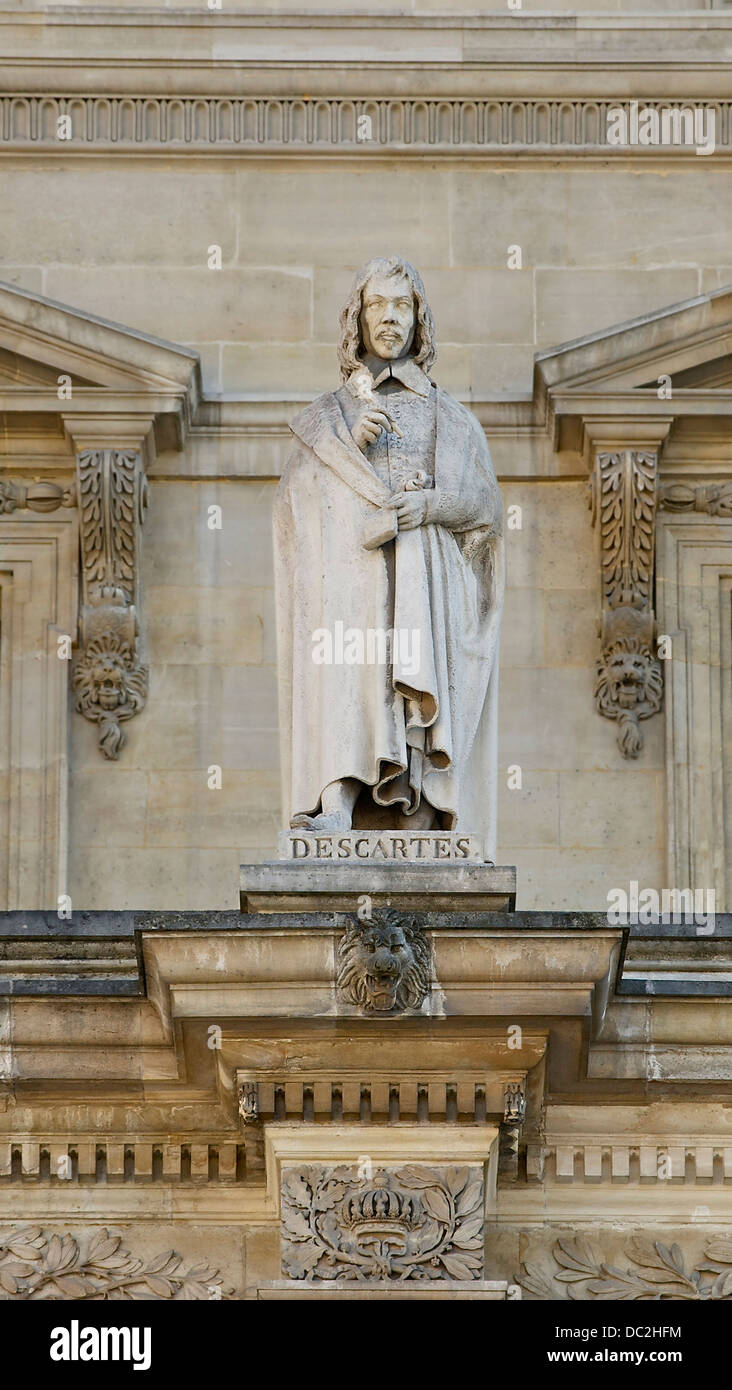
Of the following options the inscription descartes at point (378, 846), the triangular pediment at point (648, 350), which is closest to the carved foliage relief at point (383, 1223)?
the inscription descartes at point (378, 846)

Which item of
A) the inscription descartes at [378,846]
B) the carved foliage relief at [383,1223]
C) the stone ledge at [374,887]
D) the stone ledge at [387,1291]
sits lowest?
the stone ledge at [387,1291]

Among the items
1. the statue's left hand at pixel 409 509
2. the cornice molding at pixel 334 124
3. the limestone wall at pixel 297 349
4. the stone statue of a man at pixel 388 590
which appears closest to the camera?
the stone statue of a man at pixel 388 590

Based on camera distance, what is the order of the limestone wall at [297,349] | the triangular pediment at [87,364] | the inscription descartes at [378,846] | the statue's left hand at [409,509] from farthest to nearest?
the triangular pediment at [87,364] < the limestone wall at [297,349] < the statue's left hand at [409,509] < the inscription descartes at [378,846]

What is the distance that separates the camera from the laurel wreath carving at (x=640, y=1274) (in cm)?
1761

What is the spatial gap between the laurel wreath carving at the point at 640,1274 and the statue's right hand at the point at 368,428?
3.36 meters

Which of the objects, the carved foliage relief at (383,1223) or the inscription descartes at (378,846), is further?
the inscription descartes at (378,846)

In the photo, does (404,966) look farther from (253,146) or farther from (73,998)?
(253,146)

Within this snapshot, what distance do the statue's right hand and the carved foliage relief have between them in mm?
3054

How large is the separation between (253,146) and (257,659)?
2852mm

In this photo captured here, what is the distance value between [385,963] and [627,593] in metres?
5.58

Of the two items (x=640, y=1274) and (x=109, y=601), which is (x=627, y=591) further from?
(x=640, y=1274)

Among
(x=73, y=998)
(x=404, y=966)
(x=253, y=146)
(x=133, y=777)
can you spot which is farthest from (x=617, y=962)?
(x=253, y=146)

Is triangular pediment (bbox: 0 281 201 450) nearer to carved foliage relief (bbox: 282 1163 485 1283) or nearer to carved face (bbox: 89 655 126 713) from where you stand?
carved face (bbox: 89 655 126 713)

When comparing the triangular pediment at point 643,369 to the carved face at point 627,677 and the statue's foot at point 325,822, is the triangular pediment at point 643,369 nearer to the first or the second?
the carved face at point 627,677
